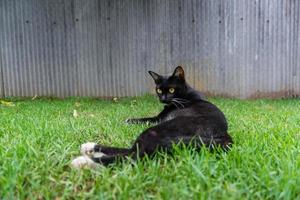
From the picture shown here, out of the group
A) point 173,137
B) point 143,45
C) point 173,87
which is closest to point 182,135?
point 173,137

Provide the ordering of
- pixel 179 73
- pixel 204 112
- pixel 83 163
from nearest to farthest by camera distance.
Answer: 1. pixel 83 163
2. pixel 204 112
3. pixel 179 73

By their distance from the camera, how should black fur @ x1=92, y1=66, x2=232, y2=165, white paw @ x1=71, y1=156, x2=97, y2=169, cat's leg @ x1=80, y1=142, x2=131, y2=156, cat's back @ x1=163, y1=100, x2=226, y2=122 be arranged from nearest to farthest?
1. white paw @ x1=71, y1=156, x2=97, y2=169
2. black fur @ x1=92, y1=66, x2=232, y2=165
3. cat's leg @ x1=80, y1=142, x2=131, y2=156
4. cat's back @ x1=163, y1=100, x2=226, y2=122

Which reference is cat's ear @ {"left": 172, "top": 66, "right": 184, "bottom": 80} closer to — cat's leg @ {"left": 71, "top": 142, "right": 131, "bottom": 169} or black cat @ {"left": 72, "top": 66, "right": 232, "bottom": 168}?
black cat @ {"left": 72, "top": 66, "right": 232, "bottom": 168}

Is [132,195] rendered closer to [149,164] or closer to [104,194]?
[104,194]

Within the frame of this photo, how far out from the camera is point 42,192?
1616 millimetres

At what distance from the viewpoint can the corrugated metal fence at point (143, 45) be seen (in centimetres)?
789

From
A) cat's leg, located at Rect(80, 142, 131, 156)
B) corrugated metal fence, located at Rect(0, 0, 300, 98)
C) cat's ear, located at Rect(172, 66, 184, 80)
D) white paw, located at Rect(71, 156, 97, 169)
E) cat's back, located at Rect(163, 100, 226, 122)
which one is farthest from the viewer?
corrugated metal fence, located at Rect(0, 0, 300, 98)

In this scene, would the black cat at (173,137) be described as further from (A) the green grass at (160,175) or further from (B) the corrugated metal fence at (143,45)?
(B) the corrugated metal fence at (143,45)

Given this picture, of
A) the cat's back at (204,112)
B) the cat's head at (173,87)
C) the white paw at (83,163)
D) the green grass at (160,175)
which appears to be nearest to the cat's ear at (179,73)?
the cat's head at (173,87)

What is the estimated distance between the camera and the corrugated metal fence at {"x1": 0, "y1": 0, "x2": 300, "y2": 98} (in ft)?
25.9

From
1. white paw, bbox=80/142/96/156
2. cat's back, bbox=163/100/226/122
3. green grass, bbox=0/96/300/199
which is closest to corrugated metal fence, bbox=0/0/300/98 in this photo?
→ cat's back, bbox=163/100/226/122

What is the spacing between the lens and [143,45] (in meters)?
7.96

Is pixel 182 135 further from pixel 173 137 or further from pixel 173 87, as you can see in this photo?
pixel 173 87

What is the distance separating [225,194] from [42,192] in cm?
87
